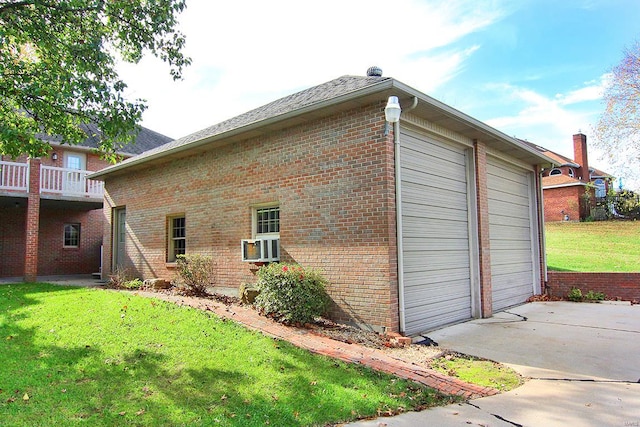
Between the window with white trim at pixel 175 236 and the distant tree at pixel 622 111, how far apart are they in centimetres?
2339

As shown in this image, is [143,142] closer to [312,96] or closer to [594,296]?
[312,96]

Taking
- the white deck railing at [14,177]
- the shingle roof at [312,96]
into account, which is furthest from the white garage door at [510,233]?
the white deck railing at [14,177]

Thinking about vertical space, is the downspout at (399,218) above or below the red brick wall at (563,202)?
below

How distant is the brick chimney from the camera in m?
29.4

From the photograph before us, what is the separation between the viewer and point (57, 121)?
7797 mm

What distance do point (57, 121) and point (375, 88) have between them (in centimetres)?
599

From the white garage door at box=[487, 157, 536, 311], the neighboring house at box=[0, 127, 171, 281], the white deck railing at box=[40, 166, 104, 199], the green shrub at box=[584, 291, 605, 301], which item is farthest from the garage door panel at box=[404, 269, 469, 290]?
the white deck railing at box=[40, 166, 104, 199]

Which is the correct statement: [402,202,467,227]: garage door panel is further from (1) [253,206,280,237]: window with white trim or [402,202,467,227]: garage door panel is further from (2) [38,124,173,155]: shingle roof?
(2) [38,124,173,155]: shingle roof

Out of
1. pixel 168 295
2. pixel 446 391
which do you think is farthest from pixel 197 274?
pixel 446 391

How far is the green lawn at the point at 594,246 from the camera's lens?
15.7m

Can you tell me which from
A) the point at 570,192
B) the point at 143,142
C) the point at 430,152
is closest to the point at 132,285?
the point at 430,152

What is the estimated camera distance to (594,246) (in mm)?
19594

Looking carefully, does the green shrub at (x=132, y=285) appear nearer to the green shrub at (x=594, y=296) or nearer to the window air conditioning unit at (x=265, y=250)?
the window air conditioning unit at (x=265, y=250)

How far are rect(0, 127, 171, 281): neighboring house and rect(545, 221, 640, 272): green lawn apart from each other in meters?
17.4
